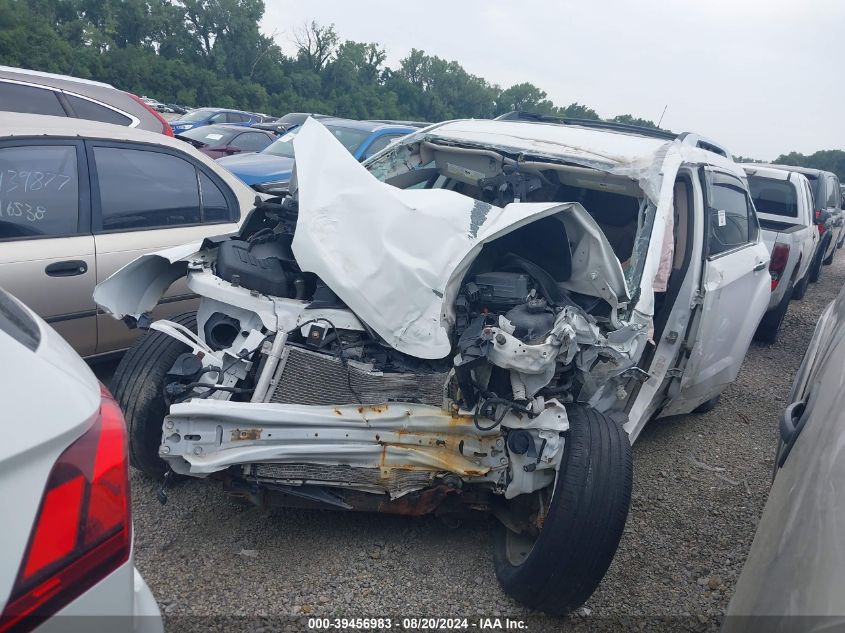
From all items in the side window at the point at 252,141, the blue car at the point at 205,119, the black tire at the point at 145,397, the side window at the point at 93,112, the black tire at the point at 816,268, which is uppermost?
the side window at the point at 93,112

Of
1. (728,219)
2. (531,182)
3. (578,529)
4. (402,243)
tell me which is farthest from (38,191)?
A: (728,219)

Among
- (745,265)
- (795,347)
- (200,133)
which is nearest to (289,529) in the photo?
(745,265)

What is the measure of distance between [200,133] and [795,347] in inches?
424

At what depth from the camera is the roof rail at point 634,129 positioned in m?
3.93

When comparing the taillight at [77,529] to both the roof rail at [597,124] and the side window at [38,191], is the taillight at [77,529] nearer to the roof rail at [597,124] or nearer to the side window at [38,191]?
the side window at [38,191]

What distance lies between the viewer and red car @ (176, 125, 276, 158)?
11180mm

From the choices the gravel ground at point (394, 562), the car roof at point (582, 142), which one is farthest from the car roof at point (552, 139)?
the gravel ground at point (394, 562)

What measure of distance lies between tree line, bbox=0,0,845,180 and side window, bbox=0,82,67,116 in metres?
27.1

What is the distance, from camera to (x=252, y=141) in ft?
39.0

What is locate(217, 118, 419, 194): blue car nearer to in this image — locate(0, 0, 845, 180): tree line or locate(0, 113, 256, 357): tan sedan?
locate(0, 113, 256, 357): tan sedan

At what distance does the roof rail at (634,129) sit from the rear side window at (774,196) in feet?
10.6

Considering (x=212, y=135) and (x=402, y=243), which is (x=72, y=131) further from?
(x=212, y=135)

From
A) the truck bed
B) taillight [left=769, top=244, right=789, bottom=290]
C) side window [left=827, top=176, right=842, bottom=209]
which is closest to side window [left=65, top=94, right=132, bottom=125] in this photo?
taillight [left=769, top=244, right=789, bottom=290]

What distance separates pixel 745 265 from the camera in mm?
3922
